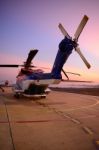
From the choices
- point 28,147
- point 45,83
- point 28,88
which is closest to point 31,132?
point 28,147

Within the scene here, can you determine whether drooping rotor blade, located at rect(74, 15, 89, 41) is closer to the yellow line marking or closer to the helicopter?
the helicopter

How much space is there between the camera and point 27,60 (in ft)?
77.6

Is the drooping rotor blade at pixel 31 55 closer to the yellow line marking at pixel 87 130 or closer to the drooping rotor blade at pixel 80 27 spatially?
the drooping rotor blade at pixel 80 27

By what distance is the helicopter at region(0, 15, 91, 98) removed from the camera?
64.8 feet

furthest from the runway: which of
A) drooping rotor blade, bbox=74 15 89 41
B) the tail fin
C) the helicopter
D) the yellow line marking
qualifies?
drooping rotor blade, bbox=74 15 89 41

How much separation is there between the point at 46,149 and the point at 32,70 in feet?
55.6

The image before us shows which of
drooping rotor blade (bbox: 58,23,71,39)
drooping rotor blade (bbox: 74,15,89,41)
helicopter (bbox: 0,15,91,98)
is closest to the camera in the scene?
drooping rotor blade (bbox: 74,15,89,41)

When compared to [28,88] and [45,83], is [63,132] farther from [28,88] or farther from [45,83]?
[28,88]

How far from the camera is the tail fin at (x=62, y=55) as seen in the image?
19.8m

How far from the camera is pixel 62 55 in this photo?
20375 mm

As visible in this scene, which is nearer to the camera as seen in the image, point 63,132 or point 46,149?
point 46,149

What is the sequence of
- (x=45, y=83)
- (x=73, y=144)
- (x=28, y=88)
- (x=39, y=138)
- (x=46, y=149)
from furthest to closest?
(x=28, y=88), (x=45, y=83), (x=39, y=138), (x=73, y=144), (x=46, y=149)

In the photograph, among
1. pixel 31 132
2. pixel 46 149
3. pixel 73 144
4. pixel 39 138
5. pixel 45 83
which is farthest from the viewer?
pixel 45 83

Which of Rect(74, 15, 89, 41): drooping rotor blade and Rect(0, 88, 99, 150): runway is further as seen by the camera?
Rect(74, 15, 89, 41): drooping rotor blade
